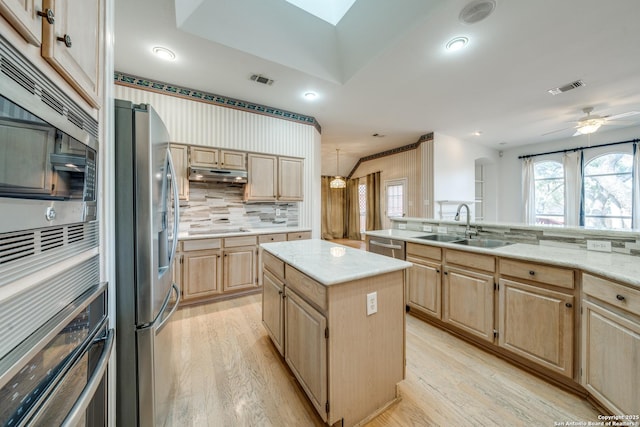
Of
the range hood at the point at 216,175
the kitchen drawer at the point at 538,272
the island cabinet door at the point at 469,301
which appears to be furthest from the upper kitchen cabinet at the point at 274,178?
the kitchen drawer at the point at 538,272

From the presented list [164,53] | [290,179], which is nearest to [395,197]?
[290,179]

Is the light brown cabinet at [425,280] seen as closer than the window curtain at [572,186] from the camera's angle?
Yes

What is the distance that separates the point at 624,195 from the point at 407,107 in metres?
5.42

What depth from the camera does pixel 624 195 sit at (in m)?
5.08

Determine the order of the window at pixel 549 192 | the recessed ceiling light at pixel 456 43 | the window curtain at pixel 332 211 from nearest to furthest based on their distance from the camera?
1. the recessed ceiling light at pixel 456 43
2. the window at pixel 549 192
3. the window curtain at pixel 332 211

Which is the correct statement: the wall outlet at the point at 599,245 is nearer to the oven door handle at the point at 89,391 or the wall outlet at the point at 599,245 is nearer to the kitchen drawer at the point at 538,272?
the kitchen drawer at the point at 538,272

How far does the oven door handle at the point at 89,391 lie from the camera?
0.65 m

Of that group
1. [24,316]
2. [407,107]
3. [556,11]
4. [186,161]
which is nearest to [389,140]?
[407,107]

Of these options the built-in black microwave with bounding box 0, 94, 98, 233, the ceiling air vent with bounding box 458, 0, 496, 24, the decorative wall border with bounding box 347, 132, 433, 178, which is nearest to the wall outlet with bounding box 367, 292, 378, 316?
the built-in black microwave with bounding box 0, 94, 98, 233

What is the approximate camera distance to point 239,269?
3.19m

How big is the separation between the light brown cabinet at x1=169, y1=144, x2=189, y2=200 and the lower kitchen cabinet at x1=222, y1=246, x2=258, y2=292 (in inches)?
36.7

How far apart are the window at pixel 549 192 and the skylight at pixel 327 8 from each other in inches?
268

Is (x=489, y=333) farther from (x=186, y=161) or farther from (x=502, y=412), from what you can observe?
(x=186, y=161)

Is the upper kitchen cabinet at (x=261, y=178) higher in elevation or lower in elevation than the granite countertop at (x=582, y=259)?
higher
